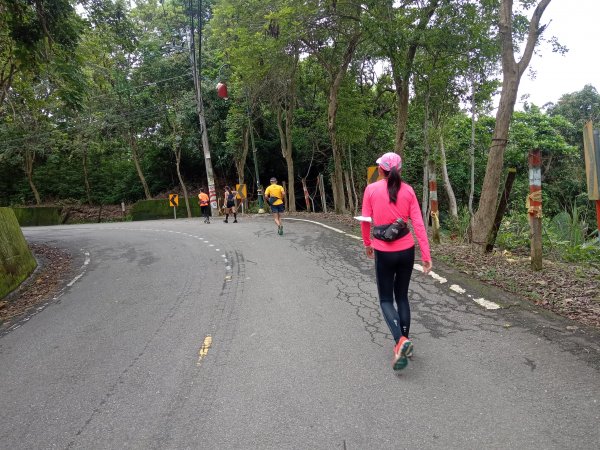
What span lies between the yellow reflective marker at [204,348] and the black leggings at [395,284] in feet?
6.38

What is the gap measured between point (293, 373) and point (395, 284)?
1.30 m

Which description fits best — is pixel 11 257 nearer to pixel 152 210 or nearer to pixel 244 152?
Result: pixel 244 152

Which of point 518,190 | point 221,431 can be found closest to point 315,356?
point 221,431

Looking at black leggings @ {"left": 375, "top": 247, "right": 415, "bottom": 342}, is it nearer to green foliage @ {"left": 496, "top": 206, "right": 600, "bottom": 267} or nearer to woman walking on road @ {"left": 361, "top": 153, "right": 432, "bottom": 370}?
woman walking on road @ {"left": 361, "top": 153, "right": 432, "bottom": 370}

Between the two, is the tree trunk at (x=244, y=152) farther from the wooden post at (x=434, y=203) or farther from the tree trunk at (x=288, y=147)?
the wooden post at (x=434, y=203)

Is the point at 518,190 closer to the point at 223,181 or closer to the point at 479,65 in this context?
the point at 479,65

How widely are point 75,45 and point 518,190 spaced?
58.2 ft

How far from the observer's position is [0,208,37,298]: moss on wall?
8.67 metres

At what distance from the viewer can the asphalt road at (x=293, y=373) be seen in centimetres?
316

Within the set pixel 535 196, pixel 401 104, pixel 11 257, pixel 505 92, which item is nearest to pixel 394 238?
pixel 535 196

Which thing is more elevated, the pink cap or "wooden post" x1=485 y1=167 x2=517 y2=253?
the pink cap

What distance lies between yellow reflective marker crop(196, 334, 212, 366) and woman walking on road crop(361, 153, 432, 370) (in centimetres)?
195

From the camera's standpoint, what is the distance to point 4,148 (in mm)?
28172

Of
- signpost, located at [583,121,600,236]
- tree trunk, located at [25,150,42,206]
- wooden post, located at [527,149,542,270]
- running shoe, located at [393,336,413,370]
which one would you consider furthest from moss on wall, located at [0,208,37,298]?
tree trunk, located at [25,150,42,206]
